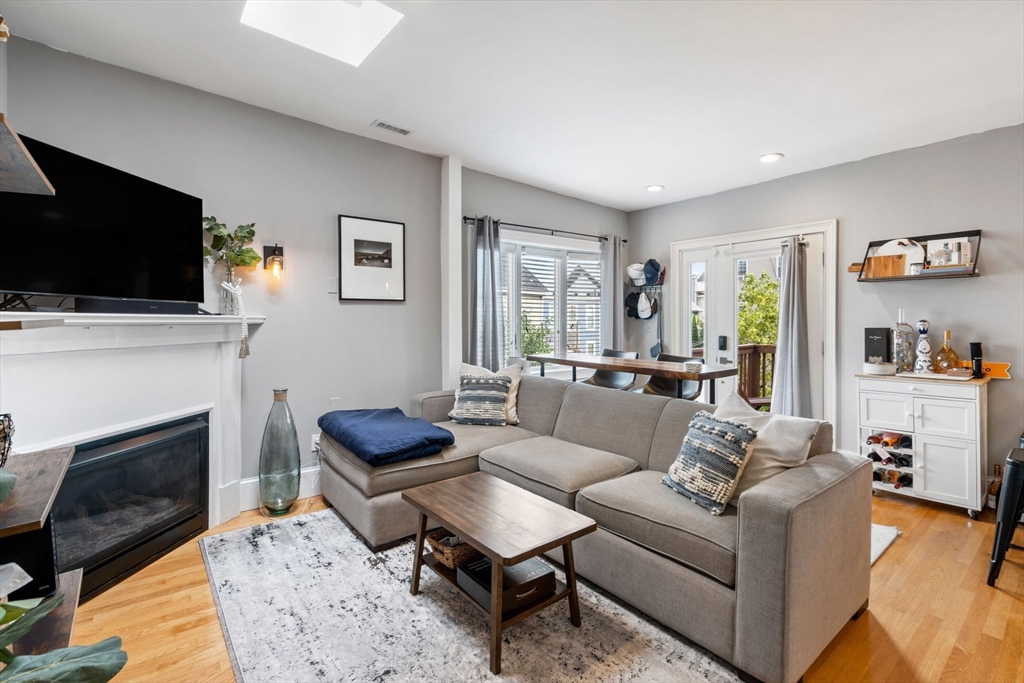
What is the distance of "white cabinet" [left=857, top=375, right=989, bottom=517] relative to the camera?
3049mm

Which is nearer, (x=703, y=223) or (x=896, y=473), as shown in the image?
(x=896, y=473)

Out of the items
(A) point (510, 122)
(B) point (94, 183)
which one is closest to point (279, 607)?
(B) point (94, 183)

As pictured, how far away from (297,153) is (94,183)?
128 centimetres

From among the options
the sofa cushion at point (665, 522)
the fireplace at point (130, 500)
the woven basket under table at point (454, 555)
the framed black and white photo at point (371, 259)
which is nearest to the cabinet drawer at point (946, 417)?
the sofa cushion at point (665, 522)

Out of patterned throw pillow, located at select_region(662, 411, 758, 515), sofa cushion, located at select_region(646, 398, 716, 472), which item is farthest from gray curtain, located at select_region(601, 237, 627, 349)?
patterned throw pillow, located at select_region(662, 411, 758, 515)

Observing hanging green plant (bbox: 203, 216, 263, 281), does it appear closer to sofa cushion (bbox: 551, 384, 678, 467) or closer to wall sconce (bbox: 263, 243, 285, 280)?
wall sconce (bbox: 263, 243, 285, 280)

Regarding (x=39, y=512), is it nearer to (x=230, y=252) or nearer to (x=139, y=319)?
(x=139, y=319)

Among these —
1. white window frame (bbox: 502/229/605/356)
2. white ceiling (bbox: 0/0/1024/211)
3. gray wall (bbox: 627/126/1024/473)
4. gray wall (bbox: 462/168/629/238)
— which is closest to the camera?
white ceiling (bbox: 0/0/1024/211)

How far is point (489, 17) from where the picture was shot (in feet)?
6.72

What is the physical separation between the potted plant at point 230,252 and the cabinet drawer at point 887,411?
14.0ft

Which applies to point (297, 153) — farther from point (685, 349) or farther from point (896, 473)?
point (896, 473)

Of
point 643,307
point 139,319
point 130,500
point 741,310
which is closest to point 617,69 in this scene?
point 139,319

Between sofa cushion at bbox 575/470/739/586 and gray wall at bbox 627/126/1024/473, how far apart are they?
280 centimetres

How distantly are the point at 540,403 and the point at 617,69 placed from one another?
2.07 meters
